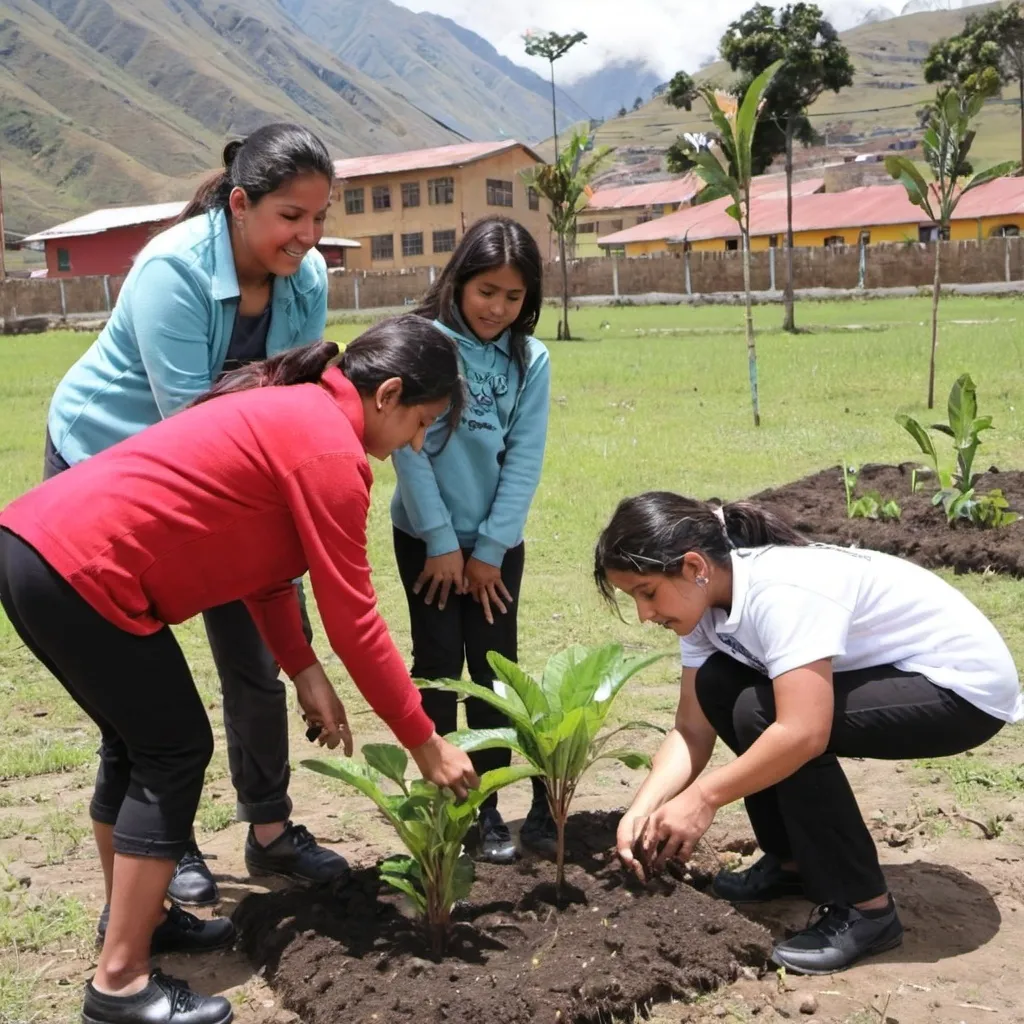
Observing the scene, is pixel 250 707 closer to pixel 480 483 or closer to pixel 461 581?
pixel 461 581

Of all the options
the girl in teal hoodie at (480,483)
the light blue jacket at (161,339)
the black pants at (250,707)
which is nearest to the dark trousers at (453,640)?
the girl in teal hoodie at (480,483)

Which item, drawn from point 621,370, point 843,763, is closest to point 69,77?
point 621,370

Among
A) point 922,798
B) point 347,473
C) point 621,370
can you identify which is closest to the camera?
point 347,473

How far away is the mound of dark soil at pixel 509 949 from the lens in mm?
2713

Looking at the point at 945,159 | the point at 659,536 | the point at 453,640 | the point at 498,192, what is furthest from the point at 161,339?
the point at 498,192

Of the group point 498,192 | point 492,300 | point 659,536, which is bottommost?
point 659,536

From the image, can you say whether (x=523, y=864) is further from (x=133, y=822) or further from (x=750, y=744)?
(x=133, y=822)

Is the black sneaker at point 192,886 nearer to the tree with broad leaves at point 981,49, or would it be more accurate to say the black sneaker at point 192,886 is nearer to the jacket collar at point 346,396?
the jacket collar at point 346,396

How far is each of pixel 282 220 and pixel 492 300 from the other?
0.68m

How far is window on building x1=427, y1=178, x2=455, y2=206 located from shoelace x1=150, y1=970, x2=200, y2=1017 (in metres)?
51.5

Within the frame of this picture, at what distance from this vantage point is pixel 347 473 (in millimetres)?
2527

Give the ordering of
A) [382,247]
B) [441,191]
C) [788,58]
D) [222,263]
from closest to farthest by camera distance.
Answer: [222,263], [788,58], [441,191], [382,247]

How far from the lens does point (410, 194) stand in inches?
2121

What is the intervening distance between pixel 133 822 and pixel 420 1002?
0.70 metres
